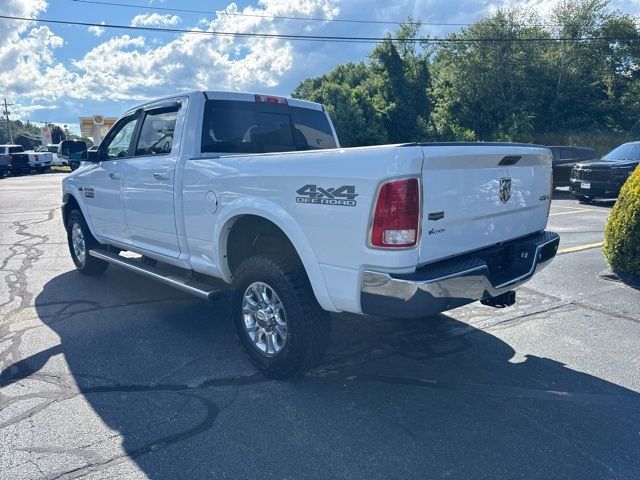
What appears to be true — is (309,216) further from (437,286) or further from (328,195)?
(437,286)

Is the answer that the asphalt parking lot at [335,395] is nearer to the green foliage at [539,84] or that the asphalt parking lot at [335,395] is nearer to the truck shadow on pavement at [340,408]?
the truck shadow on pavement at [340,408]

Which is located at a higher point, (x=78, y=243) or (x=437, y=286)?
(x=437, y=286)

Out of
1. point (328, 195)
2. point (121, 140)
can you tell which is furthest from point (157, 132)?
point (328, 195)

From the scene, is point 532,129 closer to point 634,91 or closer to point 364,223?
point 634,91

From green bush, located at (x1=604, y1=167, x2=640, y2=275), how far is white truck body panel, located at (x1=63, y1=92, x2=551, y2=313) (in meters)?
2.36

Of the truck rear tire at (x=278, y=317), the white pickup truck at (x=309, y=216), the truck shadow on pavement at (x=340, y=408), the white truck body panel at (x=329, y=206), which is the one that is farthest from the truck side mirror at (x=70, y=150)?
the truck rear tire at (x=278, y=317)

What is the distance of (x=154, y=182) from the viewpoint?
15.8 ft

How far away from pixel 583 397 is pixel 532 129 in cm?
3452

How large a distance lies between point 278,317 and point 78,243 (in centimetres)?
433

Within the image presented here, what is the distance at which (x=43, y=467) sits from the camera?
281cm

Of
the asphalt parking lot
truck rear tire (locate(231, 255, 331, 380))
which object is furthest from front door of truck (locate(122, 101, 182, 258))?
truck rear tire (locate(231, 255, 331, 380))

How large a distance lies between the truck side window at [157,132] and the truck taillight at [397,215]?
2605mm

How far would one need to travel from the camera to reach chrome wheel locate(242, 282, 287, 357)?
3.75m

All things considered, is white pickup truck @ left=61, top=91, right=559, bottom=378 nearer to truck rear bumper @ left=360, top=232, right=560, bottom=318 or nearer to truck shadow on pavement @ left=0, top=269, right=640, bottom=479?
truck rear bumper @ left=360, top=232, right=560, bottom=318
